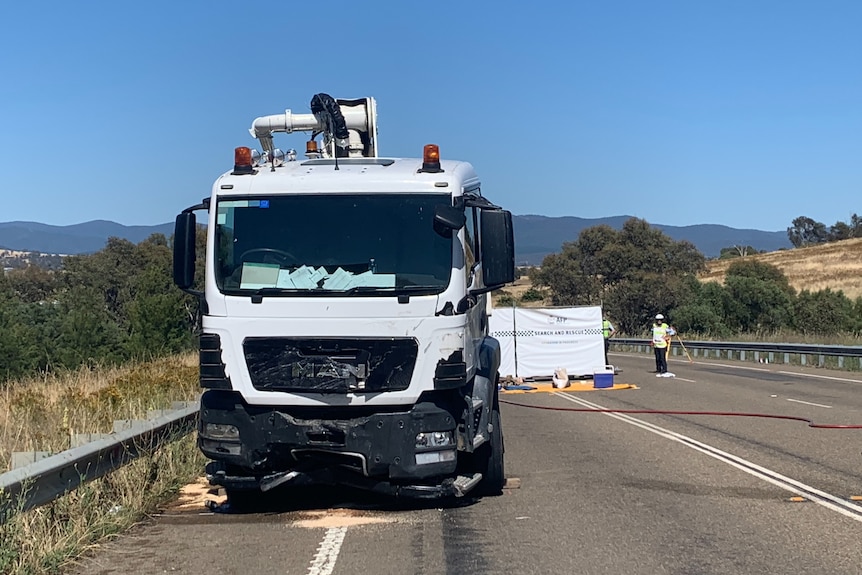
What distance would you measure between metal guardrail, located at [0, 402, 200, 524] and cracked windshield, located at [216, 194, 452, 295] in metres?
1.62

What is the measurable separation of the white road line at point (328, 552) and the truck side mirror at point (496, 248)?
2.34 m

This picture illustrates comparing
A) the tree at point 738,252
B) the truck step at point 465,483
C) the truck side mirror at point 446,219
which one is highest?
the tree at point 738,252

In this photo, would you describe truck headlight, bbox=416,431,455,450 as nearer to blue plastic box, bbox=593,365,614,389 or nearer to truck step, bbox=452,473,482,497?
truck step, bbox=452,473,482,497

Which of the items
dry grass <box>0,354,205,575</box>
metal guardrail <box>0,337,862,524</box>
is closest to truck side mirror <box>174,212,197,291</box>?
metal guardrail <box>0,337,862,524</box>

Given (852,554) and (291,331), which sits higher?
(291,331)

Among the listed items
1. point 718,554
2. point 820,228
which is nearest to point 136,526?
point 718,554

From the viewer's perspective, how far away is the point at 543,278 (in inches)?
2808

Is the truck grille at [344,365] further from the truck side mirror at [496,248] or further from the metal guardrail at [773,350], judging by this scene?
the metal guardrail at [773,350]

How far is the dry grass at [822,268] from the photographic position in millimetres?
73750

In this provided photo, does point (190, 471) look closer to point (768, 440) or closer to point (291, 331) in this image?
point (291, 331)

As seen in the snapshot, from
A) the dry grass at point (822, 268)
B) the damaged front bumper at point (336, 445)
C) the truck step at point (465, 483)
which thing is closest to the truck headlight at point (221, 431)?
the damaged front bumper at point (336, 445)

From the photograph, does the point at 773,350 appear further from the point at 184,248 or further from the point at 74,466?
the point at 74,466

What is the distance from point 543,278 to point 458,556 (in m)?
65.0

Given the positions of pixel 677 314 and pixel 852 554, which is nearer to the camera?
pixel 852 554
